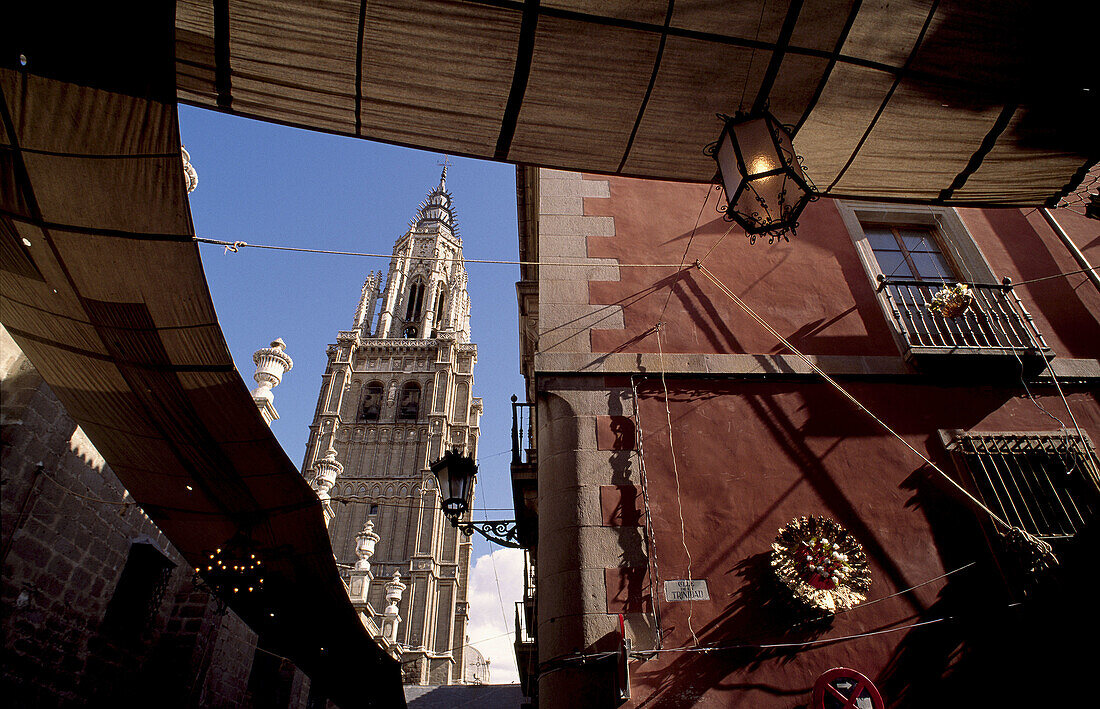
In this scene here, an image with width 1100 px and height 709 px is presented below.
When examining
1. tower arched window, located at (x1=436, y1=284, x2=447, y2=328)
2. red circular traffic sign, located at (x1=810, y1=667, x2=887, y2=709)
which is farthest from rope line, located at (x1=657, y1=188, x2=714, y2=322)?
tower arched window, located at (x1=436, y1=284, x2=447, y2=328)

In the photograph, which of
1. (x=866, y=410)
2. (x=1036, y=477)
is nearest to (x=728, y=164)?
(x=866, y=410)

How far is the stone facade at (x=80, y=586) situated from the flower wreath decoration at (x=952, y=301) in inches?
292

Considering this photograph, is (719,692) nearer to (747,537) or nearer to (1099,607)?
(747,537)

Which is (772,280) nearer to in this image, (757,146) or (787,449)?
(787,449)

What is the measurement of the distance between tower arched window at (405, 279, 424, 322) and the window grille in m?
53.8

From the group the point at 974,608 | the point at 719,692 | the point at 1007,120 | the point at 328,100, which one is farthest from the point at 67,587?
the point at 1007,120

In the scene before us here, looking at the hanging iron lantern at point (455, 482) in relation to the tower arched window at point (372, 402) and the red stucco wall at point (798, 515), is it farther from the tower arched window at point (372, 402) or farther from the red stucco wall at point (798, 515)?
the tower arched window at point (372, 402)

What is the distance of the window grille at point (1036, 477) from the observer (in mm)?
4988

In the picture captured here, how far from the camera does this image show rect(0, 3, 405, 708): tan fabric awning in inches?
108

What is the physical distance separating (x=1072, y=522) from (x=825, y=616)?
7.94ft

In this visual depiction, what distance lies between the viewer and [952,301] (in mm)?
6055

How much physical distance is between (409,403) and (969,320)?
1848 inches

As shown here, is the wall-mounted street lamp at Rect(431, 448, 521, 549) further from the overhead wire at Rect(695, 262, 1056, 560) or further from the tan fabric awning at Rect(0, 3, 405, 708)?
the overhead wire at Rect(695, 262, 1056, 560)

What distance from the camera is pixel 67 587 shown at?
5.84 metres
